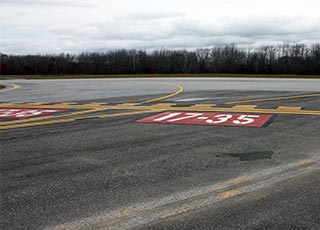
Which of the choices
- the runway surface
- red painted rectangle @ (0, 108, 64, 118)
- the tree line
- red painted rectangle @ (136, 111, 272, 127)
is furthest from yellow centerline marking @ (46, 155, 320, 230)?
the tree line

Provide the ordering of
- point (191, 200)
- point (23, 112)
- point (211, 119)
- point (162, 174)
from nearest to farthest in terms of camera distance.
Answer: point (191, 200) < point (162, 174) < point (211, 119) < point (23, 112)

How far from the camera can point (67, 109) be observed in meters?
12.5

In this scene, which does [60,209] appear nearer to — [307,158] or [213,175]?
[213,175]

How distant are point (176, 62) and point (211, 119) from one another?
3522 inches

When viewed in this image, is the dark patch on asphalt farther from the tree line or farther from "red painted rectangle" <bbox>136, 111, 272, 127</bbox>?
the tree line

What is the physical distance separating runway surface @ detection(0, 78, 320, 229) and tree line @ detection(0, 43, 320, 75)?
73.6 m

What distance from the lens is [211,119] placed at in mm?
9656

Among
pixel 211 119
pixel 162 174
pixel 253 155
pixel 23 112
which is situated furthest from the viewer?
pixel 23 112

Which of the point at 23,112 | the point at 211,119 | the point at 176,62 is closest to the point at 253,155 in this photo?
the point at 211,119

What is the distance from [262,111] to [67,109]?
6388 mm

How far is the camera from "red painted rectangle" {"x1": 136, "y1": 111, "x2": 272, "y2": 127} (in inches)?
356

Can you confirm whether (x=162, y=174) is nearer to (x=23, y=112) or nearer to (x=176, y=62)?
(x=23, y=112)

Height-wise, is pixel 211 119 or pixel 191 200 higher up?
pixel 211 119

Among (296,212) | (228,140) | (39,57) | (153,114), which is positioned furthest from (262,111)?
(39,57)
